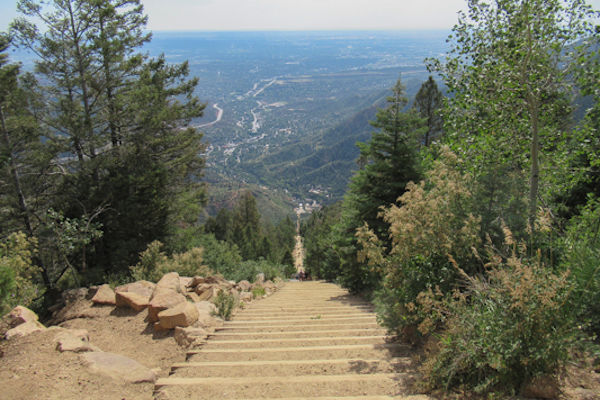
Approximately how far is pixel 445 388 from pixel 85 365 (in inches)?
136

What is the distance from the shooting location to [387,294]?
4.54 meters

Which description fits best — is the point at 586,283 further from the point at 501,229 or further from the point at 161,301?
the point at 161,301

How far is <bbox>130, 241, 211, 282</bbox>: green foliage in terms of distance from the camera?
9133 millimetres

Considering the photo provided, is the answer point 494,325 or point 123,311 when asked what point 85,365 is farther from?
point 494,325

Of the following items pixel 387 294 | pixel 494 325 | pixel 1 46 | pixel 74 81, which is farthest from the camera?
pixel 74 81

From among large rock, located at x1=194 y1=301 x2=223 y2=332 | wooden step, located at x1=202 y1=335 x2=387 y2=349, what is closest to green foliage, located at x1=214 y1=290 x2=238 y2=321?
large rock, located at x1=194 y1=301 x2=223 y2=332

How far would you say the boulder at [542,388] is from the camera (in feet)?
7.68

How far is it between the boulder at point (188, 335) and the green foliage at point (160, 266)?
4.32m

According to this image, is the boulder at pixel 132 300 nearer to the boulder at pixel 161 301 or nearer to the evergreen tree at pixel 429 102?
the boulder at pixel 161 301

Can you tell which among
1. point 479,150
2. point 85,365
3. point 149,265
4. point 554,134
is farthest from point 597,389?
point 149,265

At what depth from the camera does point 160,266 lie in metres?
9.20

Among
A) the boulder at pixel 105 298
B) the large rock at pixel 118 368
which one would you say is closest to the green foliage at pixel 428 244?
the large rock at pixel 118 368

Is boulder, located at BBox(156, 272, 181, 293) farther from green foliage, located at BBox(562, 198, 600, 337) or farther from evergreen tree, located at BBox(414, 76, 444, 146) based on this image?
evergreen tree, located at BBox(414, 76, 444, 146)

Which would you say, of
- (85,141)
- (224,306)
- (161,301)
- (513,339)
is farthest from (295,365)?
(85,141)
